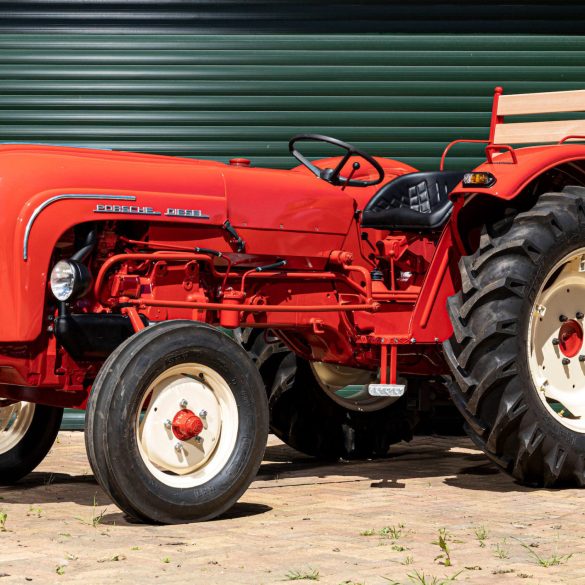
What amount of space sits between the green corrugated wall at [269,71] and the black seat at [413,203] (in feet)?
8.88

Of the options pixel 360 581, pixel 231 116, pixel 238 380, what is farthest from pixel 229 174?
pixel 231 116

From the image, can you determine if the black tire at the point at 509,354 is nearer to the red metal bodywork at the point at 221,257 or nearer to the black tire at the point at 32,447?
the red metal bodywork at the point at 221,257

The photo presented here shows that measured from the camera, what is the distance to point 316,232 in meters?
6.36

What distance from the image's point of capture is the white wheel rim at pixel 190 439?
531 centimetres

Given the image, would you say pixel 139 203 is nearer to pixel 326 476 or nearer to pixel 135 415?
pixel 135 415

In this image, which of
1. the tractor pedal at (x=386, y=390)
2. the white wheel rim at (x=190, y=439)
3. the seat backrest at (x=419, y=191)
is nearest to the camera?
the white wheel rim at (x=190, y=439)

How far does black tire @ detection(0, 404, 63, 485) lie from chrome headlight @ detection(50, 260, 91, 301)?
125cm

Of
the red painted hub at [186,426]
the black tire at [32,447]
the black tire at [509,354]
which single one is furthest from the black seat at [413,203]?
the black tire at [32,447]

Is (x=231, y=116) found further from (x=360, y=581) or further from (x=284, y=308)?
(x=360, y=581)

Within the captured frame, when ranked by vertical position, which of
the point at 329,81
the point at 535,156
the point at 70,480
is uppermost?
the point at 329,81

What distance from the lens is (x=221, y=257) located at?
604 cm

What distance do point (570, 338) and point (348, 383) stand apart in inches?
57.5

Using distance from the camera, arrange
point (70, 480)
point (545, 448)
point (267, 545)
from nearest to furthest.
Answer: point (267, 545) → point (545, 448) → point (70, 480)

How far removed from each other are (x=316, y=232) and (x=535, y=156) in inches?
44.0
